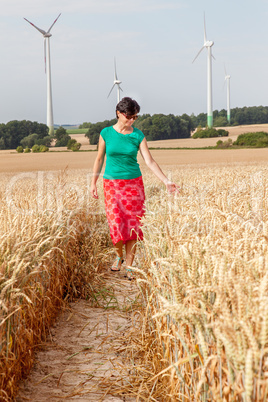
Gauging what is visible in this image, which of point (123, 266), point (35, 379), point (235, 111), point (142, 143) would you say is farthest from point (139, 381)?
point (235, 111)

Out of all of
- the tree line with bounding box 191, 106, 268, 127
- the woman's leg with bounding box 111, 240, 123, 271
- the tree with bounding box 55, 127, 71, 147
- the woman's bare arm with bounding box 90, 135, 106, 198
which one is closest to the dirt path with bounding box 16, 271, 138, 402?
the woman's leg with bounding box 111, 240, 123, 271


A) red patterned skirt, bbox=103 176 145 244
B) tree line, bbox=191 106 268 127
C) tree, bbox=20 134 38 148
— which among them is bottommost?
red patterned skirt, bbox=103 176 145 244

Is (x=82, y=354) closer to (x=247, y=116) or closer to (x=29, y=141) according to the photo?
(x=29, y=141)

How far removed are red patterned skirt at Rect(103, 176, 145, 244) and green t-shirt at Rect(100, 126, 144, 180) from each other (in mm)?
94

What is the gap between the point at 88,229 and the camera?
6.76m

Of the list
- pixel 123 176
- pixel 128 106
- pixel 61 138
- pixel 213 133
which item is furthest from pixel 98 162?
pixel 213 133

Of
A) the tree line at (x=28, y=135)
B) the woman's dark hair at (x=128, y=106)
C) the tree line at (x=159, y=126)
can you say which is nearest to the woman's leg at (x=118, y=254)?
the woman's dark hair at (x=128, y=106)

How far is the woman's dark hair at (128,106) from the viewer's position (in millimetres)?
4934

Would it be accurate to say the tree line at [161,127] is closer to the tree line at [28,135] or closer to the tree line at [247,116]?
the tree line at [28,135]

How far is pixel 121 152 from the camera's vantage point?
525cm

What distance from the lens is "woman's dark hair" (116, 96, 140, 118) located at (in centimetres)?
493

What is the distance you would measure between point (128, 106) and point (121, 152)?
586mm

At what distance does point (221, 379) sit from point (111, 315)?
278cm

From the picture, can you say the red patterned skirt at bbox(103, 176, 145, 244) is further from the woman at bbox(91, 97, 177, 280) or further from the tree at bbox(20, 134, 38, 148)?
the tree at bbox(20, 134, 38, 148)
